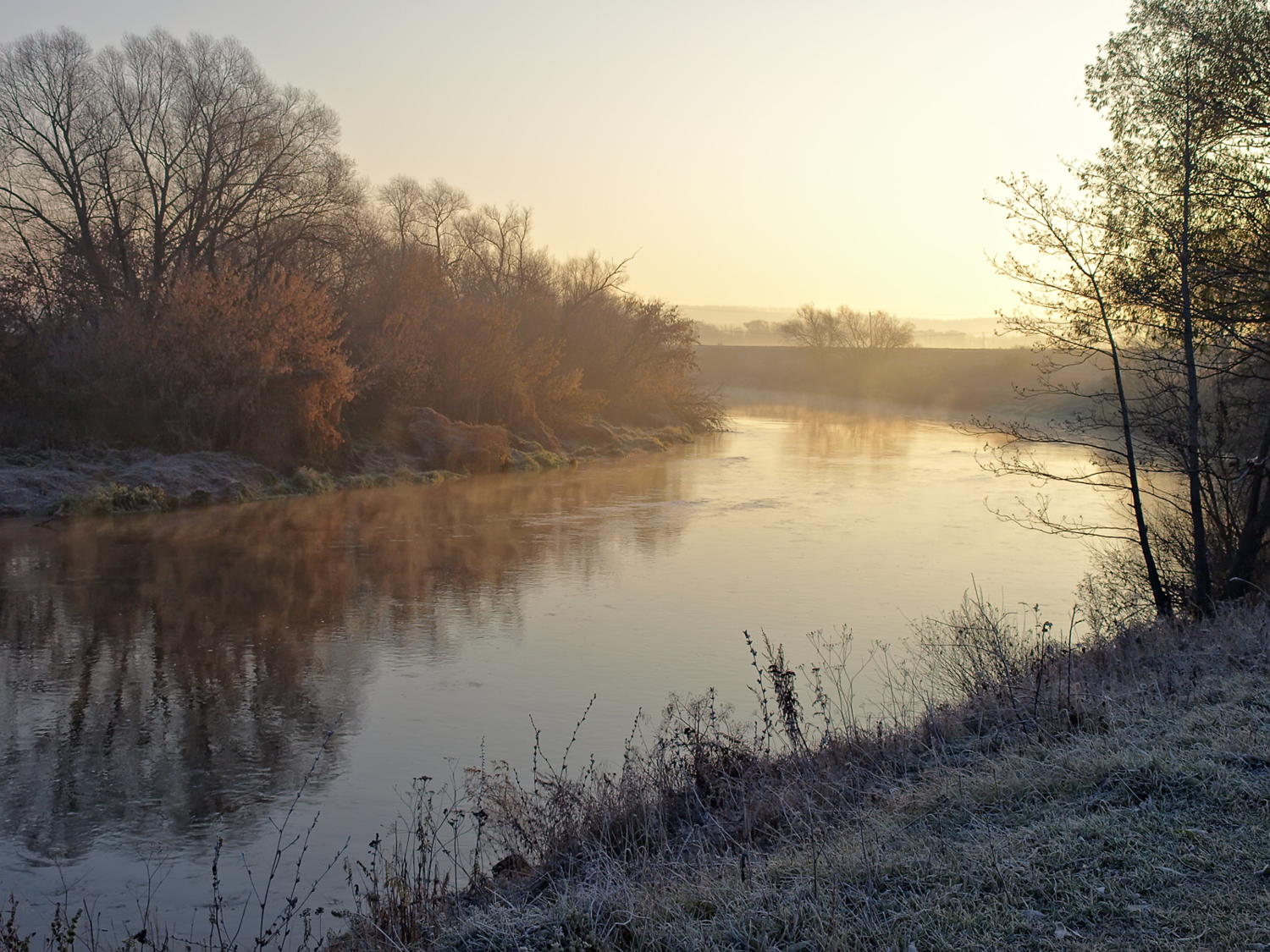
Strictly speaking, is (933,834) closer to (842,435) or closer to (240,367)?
(240,367)

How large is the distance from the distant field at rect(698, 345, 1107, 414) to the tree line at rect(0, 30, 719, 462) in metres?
28.4

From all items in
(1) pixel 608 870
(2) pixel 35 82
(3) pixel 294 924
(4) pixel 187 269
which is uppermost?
(2) pixel 35 82

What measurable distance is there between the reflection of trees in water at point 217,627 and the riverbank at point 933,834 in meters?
2.51

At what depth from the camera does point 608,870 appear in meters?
4.64

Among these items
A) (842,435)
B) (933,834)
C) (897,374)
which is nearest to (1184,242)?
(933,834)

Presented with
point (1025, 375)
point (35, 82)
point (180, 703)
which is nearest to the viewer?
point (180, 703)

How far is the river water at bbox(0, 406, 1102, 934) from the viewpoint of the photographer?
248 inches

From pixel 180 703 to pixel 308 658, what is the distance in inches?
66.5

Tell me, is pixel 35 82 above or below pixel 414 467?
above

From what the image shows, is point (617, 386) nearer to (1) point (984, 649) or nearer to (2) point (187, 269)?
(2) point (187, 269)

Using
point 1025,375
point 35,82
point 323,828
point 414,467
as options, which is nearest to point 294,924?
point 323,828

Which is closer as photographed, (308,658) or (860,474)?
(308,658)

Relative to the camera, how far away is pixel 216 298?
885 inches

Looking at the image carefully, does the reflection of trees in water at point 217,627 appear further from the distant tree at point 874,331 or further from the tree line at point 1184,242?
the distant tree at point 874,331
